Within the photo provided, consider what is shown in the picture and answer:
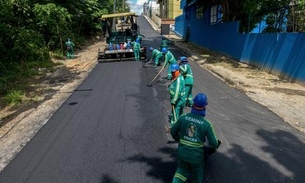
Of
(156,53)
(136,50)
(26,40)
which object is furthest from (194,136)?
(26,40)

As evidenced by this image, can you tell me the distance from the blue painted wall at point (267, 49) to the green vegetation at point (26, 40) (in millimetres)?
10621

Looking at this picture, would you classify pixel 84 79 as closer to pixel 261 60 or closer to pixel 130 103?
pixel 130 103

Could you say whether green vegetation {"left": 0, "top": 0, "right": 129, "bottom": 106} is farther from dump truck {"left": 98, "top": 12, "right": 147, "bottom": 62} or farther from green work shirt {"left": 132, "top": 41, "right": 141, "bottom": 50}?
green work shirt {"left": 132, "top": 41, "right": 141, "bottom": 50}

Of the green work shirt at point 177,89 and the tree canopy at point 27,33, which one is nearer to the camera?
the green work shirt at point 177,89

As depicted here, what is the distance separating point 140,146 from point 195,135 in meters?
2.55

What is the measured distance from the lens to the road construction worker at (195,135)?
3557 millimetres

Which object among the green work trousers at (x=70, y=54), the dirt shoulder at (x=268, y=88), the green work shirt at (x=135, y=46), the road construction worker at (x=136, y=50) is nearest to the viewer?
the dirt shoulder at (x=268, y=88)

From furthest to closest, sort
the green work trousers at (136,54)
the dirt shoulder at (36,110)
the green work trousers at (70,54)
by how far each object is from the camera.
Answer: the green work trousers at (70,54) < the green work trousers at (136,54) < the dirt shoulder at (36,110)

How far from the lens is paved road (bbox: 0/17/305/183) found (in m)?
4.87

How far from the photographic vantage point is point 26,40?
15.6 metres

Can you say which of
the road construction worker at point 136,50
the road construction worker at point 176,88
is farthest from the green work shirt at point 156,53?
the road construction worker at point 176,88

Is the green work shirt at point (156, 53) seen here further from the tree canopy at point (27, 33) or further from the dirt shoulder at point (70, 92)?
the tree canopy at point (27, 33)

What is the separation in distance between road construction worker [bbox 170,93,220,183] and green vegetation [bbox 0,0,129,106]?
24.6 feet

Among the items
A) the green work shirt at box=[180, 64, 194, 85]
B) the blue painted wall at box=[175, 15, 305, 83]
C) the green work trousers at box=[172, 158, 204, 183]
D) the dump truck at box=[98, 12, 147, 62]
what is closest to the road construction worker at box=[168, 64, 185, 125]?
the green work shirt at box=[180, 64, 194, 85]
